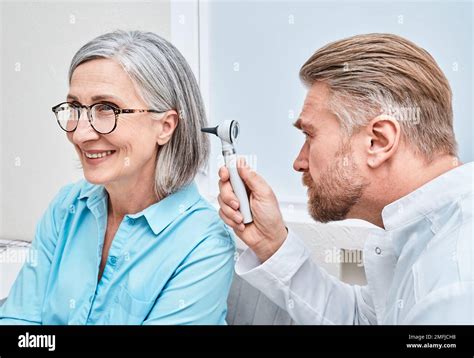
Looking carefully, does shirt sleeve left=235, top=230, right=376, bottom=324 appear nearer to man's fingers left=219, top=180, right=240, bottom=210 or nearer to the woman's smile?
man's fingers left=219, top=180, right=240, bottom=210

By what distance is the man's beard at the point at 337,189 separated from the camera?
0.70 m

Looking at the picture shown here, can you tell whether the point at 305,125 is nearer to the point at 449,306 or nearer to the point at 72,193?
the point at 449,306

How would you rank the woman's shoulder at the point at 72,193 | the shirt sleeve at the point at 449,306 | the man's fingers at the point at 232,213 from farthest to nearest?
1. the woman's shoulder at the point at 72,193
2. the man's fingers at the point at 232,213
3. the shirt sleeve at the point at 449,306

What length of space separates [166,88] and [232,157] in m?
0.17

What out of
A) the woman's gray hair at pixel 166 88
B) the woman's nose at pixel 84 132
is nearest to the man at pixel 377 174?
the woman's gray hair at pixel 166 88

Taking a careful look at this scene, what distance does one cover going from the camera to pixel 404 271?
694mm

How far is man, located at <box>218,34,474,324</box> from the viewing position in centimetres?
64

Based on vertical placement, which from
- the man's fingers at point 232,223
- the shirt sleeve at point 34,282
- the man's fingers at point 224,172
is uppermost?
the man's fingers at point 224,172

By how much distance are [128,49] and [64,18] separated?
12.8 inches

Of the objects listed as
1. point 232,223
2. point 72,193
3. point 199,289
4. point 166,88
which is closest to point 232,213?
point 232,223

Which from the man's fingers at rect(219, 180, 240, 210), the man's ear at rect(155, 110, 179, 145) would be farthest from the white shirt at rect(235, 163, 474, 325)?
the man's ear at rect(155, 110, 179, 145)

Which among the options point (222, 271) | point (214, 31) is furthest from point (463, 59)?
point (222, 271)

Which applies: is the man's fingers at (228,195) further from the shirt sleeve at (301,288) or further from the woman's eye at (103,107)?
the woman's eye at (103,107)

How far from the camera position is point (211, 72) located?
3.01 feet
